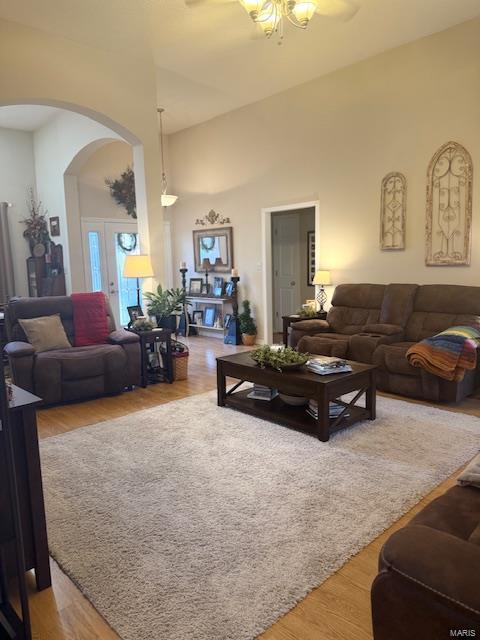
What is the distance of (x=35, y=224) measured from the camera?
294 inches

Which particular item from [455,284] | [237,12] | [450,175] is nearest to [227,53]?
[237,12]

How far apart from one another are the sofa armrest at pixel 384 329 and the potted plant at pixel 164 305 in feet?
6.92

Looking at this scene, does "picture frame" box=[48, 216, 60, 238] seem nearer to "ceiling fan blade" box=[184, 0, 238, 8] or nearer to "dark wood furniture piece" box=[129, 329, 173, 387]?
"dark wood furniture piece" box=[129, 329, 173, 387]

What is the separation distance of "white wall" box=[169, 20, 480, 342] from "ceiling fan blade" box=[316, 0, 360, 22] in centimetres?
121

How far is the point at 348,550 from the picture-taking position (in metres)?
2.07

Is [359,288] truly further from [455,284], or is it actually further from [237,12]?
[237,12]

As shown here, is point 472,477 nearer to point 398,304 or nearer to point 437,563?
point 437,563

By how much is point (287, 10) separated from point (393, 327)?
3.06 meters

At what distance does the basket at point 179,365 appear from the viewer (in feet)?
16.5

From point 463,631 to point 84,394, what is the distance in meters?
3.85

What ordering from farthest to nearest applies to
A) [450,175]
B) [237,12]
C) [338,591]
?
[450,175] < [237,12] < [338,591]

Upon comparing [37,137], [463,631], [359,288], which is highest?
[37,137]

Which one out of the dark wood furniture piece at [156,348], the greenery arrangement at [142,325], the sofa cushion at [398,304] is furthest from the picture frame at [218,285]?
the sofa cushion at [398,304]

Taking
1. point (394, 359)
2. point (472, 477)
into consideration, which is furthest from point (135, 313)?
point (472, 477)
